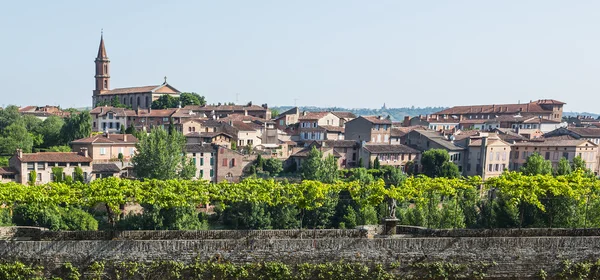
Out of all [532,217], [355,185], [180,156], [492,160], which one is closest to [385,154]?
[492,160]

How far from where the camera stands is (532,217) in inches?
1273

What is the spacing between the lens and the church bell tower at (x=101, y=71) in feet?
386

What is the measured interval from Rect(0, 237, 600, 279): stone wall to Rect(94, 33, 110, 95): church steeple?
354 feet

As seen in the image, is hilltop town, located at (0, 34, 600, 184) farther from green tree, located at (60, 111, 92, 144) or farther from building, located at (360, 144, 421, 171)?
green tree, located at (60, 111, 92, 144)

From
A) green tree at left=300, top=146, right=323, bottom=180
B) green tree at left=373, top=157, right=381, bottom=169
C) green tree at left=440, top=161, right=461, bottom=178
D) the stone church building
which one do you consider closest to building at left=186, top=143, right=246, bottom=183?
green tree at left=300, top=146, right=323, bottom=180

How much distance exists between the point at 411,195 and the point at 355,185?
2855mm

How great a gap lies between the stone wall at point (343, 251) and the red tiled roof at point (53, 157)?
3407 cm

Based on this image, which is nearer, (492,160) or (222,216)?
(222,216)

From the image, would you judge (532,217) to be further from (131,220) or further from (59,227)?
(59,227)

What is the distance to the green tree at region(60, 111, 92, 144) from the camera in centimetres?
6425

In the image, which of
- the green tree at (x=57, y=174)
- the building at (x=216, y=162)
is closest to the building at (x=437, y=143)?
the building at (x=216, y=162)

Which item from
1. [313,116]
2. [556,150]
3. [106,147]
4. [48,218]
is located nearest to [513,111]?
[556,150]

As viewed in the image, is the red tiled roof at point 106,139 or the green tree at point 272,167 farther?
the green tree at point 272,167

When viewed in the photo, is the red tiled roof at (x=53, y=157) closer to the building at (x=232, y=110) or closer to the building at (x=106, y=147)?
the building at (x=106, y=147)
